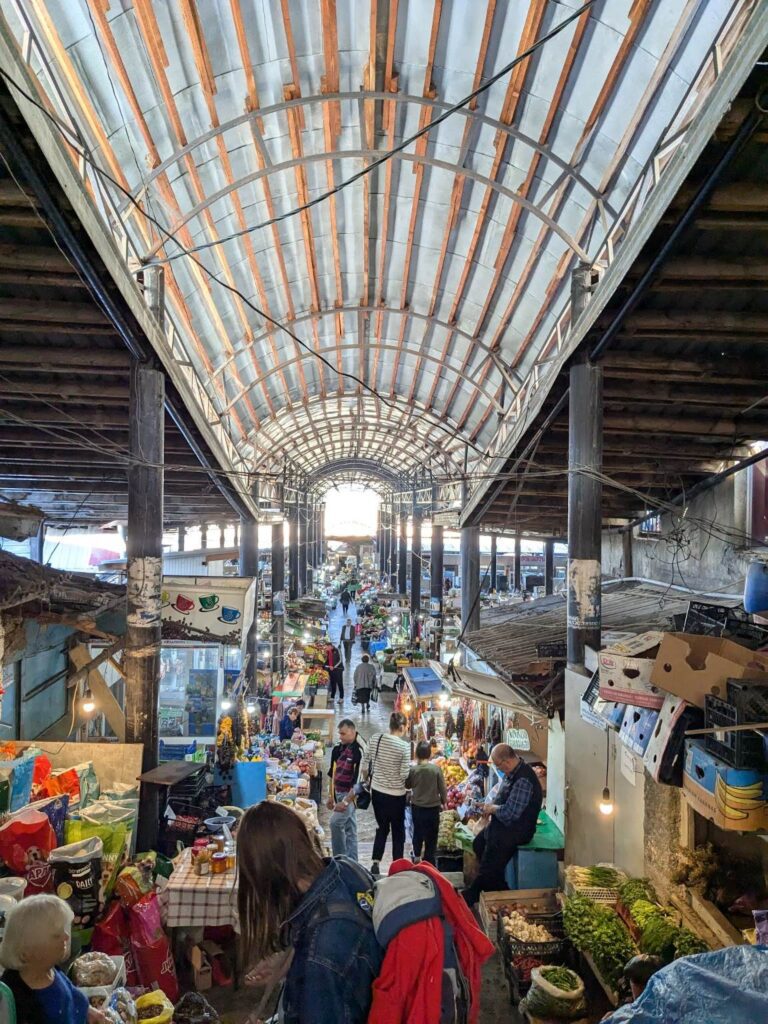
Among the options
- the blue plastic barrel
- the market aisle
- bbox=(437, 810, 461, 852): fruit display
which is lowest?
the market aisle

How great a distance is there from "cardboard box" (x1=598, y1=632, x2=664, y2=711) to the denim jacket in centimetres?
294

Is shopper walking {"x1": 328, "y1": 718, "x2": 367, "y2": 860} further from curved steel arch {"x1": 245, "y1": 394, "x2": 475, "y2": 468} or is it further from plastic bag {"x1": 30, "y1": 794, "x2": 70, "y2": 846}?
curved steel arch {"x1": 245, "y1": 394, "x2": 475, "y2": 468}

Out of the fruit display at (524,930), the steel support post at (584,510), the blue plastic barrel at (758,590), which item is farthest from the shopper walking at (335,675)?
the blue plastic barrel at (758,590)

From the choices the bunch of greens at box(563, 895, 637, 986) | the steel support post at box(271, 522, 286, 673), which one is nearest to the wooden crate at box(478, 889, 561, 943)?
the bunch of greens at box(563, 895, 637, 986)

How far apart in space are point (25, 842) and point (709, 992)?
465cm

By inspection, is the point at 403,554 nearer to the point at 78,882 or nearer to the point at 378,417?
the point at 378,417

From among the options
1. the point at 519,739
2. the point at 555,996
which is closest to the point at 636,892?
the point at 555,996

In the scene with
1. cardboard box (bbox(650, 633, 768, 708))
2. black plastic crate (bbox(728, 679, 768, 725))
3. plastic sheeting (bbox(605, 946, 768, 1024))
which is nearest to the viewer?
plastic sheeting (bbox(605, 946, 768, 1024))

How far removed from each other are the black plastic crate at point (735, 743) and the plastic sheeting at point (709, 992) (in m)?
1.48

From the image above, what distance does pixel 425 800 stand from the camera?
22.5 feet

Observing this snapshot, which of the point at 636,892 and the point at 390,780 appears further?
the point at 390,780

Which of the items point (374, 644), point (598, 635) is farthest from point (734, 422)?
point (374, 644)

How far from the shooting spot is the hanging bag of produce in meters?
4.32

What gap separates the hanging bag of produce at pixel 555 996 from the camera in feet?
14.2
